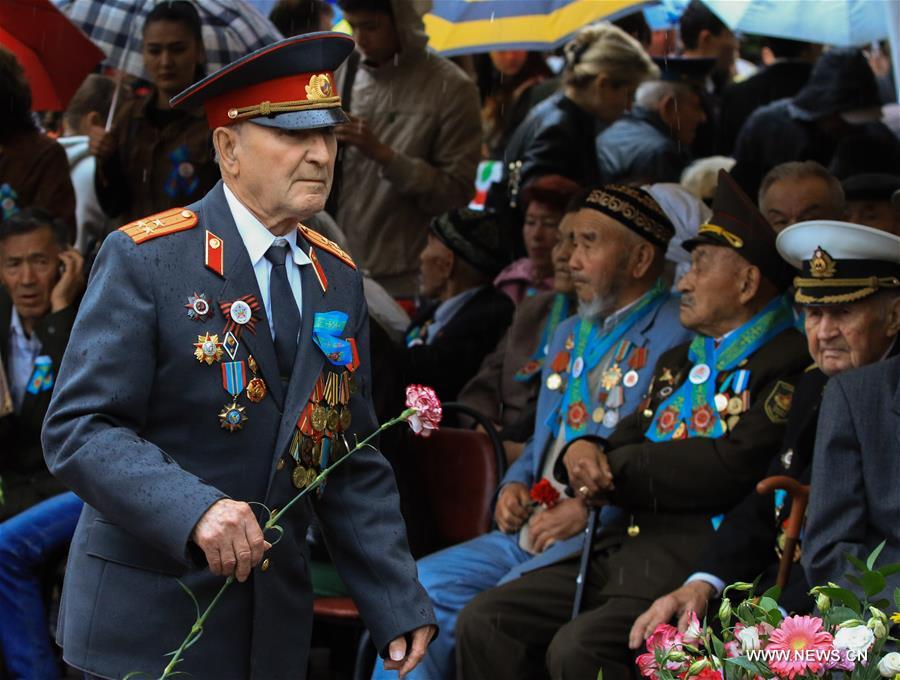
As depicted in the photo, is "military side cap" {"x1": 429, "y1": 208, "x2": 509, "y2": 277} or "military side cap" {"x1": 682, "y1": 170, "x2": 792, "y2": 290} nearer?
"military side cap" {"x1": 682, "y1": 170, "x2": 792, "y2": 290}

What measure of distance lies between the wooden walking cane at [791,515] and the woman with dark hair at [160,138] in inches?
132

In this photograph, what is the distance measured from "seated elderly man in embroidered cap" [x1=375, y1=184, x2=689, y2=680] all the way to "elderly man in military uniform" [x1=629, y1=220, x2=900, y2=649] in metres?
0.70

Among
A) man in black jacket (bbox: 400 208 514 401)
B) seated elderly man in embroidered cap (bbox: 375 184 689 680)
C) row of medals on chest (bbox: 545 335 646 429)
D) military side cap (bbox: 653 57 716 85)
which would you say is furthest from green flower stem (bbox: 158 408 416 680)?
military side cap (bbox: 653 57 716 85)

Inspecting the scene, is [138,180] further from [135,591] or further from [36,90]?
[135,591]

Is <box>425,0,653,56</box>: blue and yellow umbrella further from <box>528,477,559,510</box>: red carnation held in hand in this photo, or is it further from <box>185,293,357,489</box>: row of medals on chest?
<box>185,293,357,489</box>: row of medals on chest

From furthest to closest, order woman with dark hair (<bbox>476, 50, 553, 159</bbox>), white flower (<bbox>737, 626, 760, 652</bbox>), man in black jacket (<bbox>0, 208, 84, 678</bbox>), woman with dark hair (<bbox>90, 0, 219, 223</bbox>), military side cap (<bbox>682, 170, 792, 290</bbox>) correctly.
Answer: woman with dark hair (<bbox>476, 50, 553, 159</bbox>), woman with dark hair (<bbox>90, 0, 219, 223</bbox>), man in black jacket (<bbox>0, 208, 84, 678</bbox>), military side cap (<bbox>682, 170, 792, 290</bbox>), white flower (<bbox>737, 626, 760, 652</bbox>)

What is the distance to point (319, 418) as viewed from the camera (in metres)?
3.19

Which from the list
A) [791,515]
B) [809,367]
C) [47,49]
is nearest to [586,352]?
[809,367]

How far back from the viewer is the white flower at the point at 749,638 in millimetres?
2703

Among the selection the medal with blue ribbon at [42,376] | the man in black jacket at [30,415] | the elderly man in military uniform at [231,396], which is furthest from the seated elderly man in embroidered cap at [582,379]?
the elderly man in military uniform at [231,396]

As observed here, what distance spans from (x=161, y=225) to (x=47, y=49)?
435cm

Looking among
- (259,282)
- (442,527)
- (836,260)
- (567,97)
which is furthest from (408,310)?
(259,282)

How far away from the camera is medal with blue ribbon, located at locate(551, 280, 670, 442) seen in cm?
549

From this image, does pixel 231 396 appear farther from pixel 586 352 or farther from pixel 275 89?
pixel 586 352
